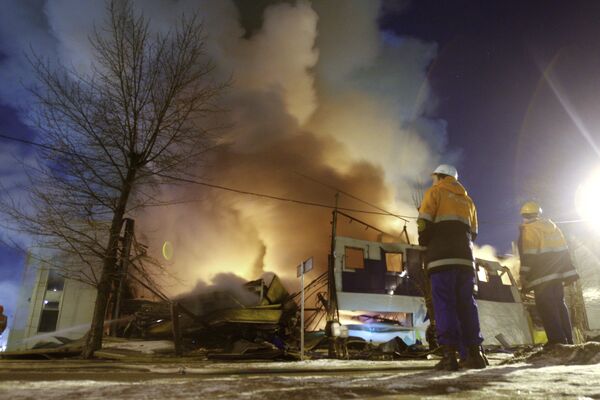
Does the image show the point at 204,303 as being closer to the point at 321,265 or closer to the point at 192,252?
the point at 192,252

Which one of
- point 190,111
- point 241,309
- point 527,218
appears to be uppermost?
point 190,111

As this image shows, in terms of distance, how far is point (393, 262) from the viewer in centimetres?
2062

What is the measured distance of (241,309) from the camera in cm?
1007

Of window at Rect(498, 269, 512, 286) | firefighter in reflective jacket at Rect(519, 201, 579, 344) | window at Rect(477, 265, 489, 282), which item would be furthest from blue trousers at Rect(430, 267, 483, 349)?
window at Rect(498, 269, 512, 286)

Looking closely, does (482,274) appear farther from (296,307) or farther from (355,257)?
(296,307)

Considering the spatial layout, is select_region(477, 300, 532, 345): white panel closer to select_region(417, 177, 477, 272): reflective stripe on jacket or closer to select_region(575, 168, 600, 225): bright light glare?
select_region(575, 168, 600, 225): bright light glare

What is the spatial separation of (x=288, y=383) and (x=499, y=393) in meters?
1.06

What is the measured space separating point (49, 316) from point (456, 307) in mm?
22711

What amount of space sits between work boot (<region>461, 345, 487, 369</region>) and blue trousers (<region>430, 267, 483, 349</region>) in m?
0.05

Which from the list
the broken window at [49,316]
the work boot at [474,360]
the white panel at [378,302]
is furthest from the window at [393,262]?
the broken window at [49,316]

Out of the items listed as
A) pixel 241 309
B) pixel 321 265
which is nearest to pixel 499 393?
pixel 241 309

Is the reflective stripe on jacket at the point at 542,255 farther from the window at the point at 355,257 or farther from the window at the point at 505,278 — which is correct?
the window at the point at 505,278

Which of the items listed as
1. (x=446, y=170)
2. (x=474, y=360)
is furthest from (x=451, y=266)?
(x=446, y=170)

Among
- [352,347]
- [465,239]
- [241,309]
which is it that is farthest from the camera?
[352,347]
